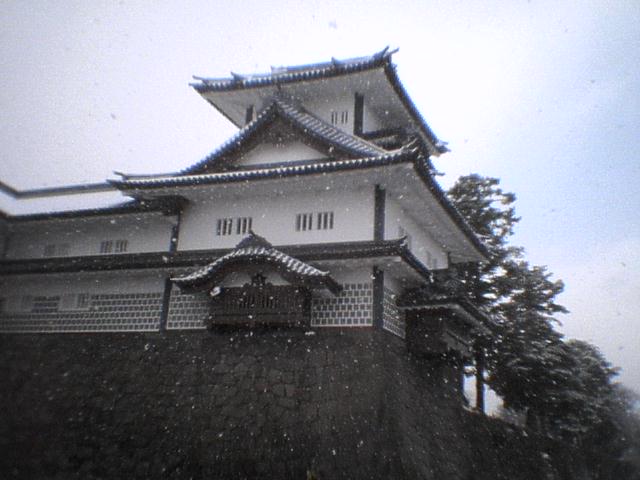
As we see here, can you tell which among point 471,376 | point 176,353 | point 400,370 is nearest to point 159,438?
point 176,353

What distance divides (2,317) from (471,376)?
1744 cm

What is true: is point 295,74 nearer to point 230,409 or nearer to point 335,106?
point 335,106

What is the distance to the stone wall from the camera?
12.4 m

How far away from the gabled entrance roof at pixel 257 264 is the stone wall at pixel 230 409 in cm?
140

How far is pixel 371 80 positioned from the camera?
1808 centimetres

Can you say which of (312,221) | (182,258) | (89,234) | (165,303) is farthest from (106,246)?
(312,221)

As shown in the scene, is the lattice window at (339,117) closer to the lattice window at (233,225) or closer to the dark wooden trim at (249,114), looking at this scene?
the dark wooden trim at (249,114)

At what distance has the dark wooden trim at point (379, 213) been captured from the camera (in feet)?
46.8

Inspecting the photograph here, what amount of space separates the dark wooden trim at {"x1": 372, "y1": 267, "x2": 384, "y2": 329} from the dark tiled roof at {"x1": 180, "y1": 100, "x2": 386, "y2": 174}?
3.53 metres

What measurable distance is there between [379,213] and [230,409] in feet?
19.7

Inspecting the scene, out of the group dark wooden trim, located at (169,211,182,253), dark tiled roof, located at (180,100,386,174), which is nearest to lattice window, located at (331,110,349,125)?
dark tiled roof, located at (180,100,386,174)

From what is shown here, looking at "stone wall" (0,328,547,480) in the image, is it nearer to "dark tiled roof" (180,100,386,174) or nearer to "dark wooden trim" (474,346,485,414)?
"dark tiled roof" (180,100,386,174)

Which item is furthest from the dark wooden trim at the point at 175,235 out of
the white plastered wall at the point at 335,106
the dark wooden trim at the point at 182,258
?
the white plastered wall at the point at 335,106

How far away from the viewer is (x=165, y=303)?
15711 mm
